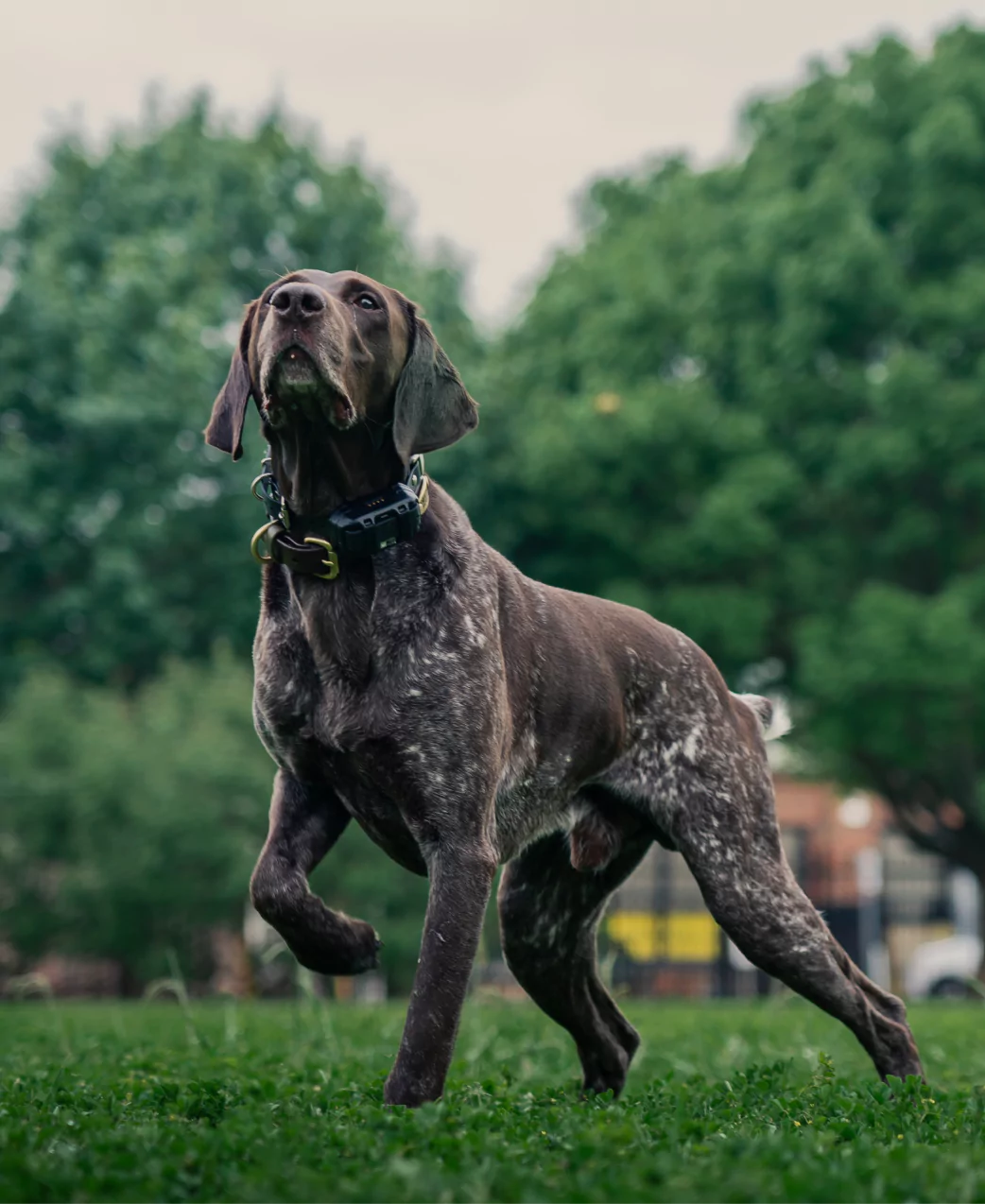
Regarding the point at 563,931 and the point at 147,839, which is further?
the point at 147,839

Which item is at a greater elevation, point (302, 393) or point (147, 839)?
point (302, 393)

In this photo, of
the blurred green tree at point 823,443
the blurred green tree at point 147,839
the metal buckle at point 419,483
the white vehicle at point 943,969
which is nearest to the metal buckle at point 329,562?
the metal buckle at point 419,483

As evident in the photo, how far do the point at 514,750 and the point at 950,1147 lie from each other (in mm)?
1765

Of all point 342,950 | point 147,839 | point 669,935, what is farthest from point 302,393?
point 669,935

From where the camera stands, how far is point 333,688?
4730 millimetres

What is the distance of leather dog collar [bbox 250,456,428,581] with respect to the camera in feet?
15.8

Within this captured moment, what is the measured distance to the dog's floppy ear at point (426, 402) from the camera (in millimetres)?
4906

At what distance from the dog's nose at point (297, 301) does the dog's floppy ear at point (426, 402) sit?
454mm

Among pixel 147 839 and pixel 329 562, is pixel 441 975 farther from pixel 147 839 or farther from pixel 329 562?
pixel 147 839

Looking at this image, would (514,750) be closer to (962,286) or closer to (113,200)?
(962,286)

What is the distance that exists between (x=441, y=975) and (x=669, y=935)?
20.1 metres

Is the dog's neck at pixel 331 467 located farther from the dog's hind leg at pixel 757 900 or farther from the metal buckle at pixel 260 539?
the dog's hind leg at pixel 757 900

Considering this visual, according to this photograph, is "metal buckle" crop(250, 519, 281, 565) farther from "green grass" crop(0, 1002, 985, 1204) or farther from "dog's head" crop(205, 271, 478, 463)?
"green grass" crop(0, 1002, 985, 1204)

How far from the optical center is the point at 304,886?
4.81 m
